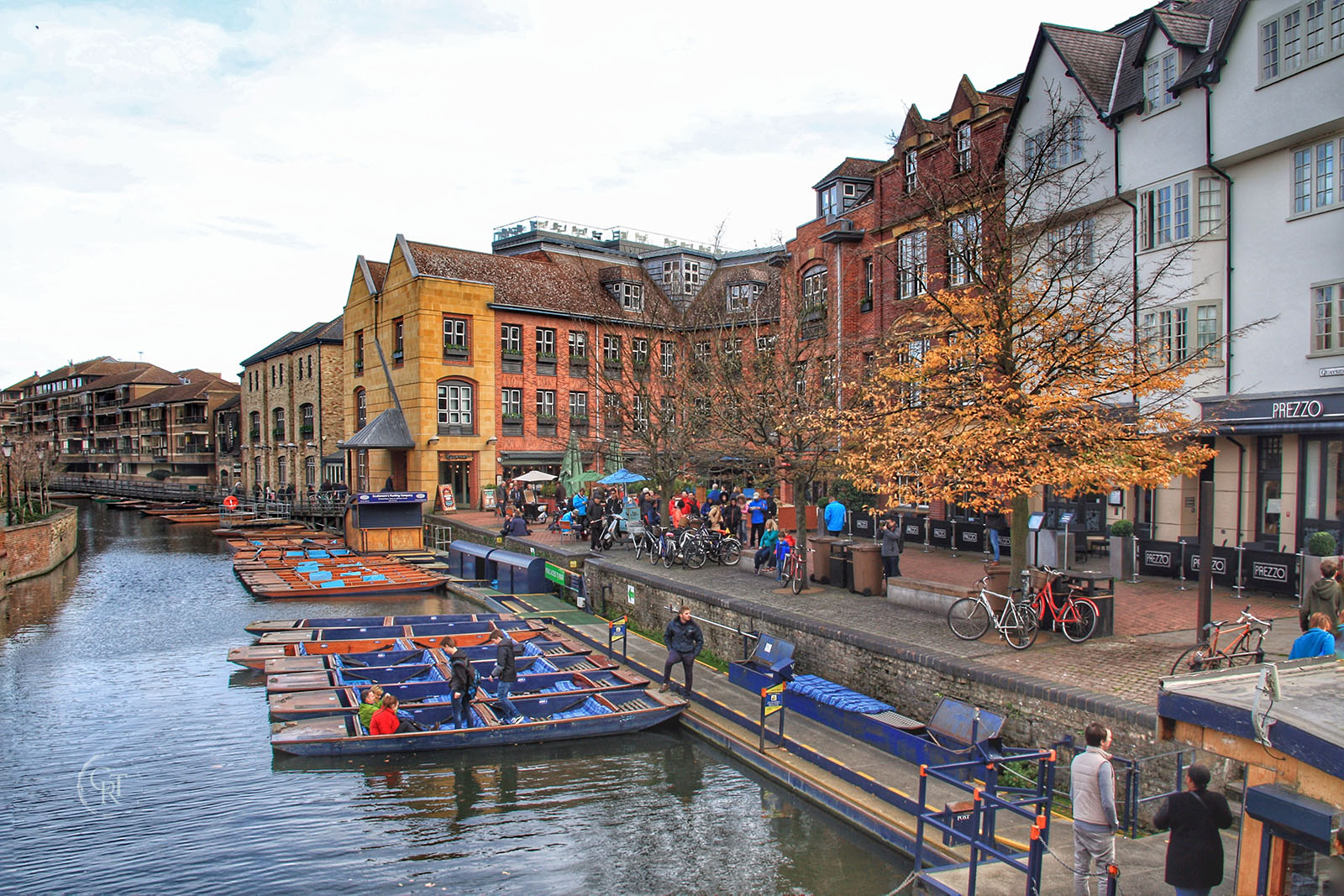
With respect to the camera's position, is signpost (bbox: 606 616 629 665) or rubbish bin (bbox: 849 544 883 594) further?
rubbish bin (bbox: 849 544 883 594)

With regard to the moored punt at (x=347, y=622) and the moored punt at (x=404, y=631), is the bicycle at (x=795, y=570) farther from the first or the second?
the moored punt at (x=347, y=622)

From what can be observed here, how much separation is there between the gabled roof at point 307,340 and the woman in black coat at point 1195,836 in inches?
2079

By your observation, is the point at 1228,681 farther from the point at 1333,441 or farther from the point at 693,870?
the point at 1333,441

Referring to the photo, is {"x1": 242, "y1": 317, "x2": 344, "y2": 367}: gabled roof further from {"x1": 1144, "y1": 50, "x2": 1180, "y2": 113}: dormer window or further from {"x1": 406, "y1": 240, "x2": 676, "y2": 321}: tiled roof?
{"x1": 1144, "y1": 50, "x2": 1180, "y2": 113}: dormer window

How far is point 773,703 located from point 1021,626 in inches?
146

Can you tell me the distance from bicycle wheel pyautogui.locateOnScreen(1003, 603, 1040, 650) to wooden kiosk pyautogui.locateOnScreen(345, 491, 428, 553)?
2851 cm

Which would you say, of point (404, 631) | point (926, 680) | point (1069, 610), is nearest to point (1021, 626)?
point (1069, 610)

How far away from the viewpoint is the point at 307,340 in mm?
55562

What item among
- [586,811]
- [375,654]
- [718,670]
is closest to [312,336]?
[375,654]

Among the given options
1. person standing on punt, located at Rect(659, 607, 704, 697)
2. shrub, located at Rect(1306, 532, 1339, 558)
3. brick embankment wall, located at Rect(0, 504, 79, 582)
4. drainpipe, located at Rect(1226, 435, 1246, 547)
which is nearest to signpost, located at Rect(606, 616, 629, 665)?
person standing on punt, located at Rect(659, 607, 704, 697)

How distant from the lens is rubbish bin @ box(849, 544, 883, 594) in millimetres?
17906

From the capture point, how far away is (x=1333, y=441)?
17469 millimetres

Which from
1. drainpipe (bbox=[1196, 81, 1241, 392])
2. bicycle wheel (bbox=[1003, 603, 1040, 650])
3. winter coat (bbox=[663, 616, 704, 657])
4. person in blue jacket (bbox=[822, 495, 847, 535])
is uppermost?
drainpipe (bbox=[1196, 81, 1241, 392])

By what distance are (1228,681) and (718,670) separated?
10990 mm
